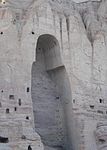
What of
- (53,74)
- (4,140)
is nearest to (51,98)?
(53,74)

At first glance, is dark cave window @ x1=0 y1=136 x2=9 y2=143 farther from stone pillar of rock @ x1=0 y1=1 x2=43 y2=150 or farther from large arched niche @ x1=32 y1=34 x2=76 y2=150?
large arched niche @ x1=32 y1=34 x2=76 y2=150

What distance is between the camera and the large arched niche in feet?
82.6

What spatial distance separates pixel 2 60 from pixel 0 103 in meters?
2.44

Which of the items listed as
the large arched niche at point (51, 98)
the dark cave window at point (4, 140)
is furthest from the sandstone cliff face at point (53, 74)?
the dark cave window at point (4, 140)

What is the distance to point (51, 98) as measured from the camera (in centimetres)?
2631

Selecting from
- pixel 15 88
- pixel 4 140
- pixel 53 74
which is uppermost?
pixel 53 74

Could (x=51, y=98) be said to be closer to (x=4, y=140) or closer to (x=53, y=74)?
(x=53, y=74)

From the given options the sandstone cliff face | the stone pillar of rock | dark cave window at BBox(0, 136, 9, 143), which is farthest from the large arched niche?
dark cave window at BBox(0, 136, 9, 143)

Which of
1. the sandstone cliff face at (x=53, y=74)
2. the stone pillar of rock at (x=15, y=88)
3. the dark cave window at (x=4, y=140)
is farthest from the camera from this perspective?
the sandstone cliff face at (x=53, y=74)

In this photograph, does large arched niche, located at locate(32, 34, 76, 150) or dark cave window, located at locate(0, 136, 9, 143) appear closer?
dark cave window, located at locate(0, 136, 9, 143)

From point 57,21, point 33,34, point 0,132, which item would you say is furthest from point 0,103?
point 57,21

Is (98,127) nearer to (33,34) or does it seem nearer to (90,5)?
(33,34)

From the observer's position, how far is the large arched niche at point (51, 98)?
82.6 ft

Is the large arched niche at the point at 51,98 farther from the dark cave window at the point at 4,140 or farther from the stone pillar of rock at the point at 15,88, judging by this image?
the dark cave window at the point at 4,140
